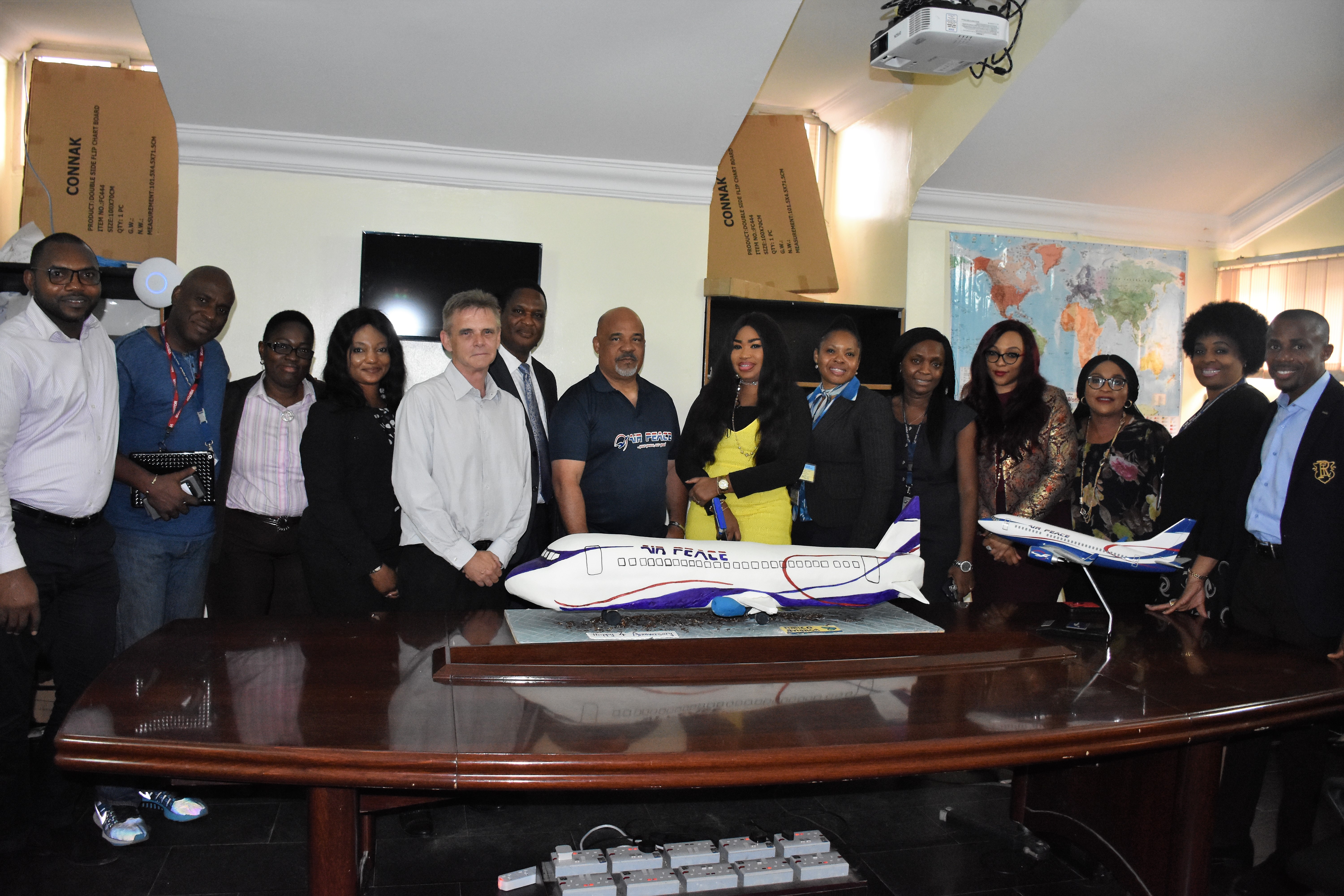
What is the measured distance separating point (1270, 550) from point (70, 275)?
3255 millimetres

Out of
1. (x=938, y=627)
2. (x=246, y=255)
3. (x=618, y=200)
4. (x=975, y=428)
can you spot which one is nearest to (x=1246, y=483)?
(x=975, y=428)

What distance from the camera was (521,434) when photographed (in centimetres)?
270

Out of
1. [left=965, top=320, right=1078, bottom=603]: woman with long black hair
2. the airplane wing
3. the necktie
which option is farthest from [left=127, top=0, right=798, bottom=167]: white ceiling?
the airplane wing

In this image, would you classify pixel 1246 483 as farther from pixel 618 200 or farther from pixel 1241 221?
pixel 1241 221

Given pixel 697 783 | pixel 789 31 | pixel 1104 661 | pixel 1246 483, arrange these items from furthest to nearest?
pixel 789 31
pixel 1246 483
pixel 1104 661
pixel 697 783

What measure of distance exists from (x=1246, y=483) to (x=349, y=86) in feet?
11.1

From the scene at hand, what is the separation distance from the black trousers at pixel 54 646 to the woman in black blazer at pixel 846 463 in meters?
2.01

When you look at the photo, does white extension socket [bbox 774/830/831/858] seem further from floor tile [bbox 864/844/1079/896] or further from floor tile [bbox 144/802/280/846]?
floor tile [bbox 144/802/280/846]

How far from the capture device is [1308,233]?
4.98m

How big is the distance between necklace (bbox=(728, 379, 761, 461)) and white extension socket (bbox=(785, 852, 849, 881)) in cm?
122

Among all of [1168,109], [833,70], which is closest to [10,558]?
[833,70]

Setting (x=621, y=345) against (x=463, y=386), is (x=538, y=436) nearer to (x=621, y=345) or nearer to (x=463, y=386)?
(x=621, y=345)

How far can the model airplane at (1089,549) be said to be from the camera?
2.30 m

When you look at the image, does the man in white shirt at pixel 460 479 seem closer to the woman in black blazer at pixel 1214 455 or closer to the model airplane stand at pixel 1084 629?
the model airplane stand at pixel 1084 629
